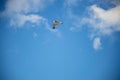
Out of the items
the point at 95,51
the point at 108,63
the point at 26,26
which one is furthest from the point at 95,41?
the point at 26,26

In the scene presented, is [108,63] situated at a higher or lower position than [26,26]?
lower

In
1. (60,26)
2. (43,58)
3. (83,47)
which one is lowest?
(43,58)

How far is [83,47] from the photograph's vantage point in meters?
3.38

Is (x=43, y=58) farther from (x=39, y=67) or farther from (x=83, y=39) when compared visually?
(x=83, y=39)

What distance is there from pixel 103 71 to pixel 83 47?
0.47 m

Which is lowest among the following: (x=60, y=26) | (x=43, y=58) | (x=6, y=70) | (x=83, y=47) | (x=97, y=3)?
(x=6, y=70)

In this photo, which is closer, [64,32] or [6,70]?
[6,70]

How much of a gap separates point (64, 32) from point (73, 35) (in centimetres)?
15

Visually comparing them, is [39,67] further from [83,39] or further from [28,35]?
[83,39]

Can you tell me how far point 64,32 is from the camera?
3.37m

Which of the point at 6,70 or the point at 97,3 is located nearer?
the point at 6,70

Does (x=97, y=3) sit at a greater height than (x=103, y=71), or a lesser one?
greater

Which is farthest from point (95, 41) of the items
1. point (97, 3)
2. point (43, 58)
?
point (43, 58)

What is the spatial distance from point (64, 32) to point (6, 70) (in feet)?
3.34
